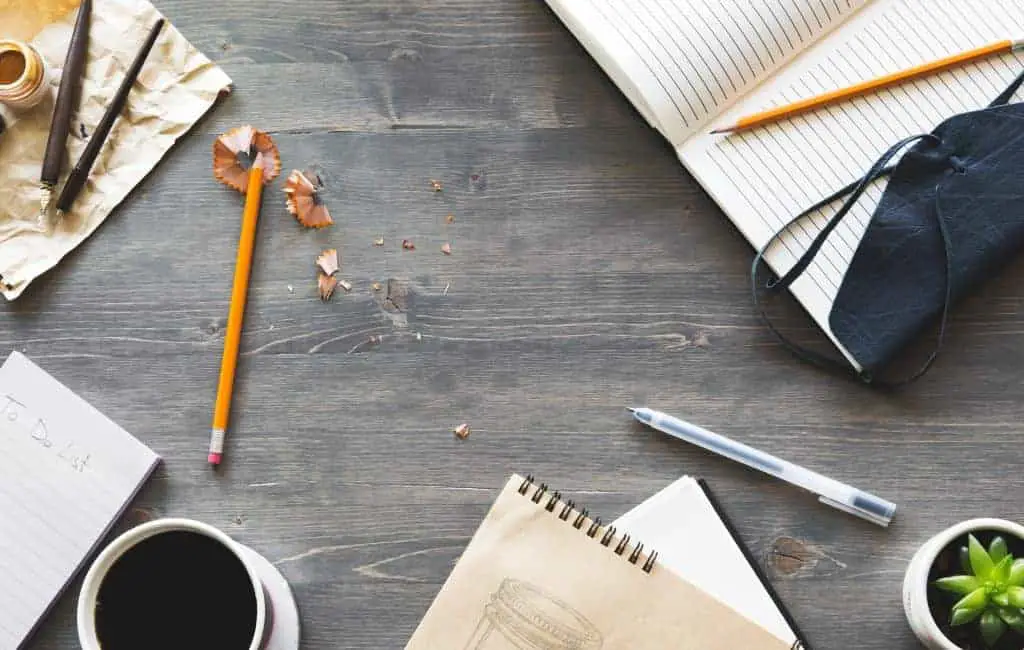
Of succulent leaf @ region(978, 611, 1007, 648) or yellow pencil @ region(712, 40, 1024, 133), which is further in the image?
yellow pencil @ region(712, 40, 1024, 133)

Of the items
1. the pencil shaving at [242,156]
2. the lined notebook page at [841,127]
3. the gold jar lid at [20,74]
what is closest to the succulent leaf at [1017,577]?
the lined notebook page at [841,127]

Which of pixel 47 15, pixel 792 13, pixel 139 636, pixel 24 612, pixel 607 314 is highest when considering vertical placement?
pixel 792 13

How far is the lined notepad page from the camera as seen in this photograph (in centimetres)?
75

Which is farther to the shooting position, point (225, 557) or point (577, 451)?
point (577, 451)

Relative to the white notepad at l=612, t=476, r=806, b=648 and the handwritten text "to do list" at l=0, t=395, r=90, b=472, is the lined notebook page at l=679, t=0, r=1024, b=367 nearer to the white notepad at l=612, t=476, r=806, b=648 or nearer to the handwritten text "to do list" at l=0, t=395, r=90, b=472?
the white notepad at l=612, t=476, r=806, b=648

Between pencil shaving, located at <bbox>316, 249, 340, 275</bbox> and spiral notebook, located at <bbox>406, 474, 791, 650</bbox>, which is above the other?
pencil shaving, located at <bbox>316, 249, 340, 275</bbox>

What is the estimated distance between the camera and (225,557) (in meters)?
0.64

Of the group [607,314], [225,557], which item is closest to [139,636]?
[225,557]

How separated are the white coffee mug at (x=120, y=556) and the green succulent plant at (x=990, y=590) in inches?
17.4

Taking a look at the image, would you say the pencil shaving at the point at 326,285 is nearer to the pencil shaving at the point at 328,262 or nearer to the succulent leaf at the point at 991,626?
the pencil shaving at the point at 328,262

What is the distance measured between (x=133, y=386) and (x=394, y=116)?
0.99ft

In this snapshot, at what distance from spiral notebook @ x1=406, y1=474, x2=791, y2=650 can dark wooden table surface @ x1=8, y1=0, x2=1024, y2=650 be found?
0.06 metres

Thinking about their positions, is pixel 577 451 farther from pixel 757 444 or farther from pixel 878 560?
pixel 878 560

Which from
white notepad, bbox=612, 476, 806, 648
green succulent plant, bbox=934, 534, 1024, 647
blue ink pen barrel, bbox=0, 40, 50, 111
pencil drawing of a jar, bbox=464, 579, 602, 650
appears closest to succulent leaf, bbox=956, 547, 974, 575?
green succulent plant, bbox=934, 534, 1024, 647
